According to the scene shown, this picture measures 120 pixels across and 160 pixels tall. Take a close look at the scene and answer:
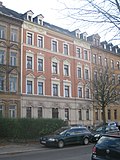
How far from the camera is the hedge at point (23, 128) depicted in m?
24.0

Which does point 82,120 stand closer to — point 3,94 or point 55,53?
point 55,53

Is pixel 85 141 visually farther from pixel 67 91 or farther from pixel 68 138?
pixel 67 91

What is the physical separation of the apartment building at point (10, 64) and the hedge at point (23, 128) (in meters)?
11.2

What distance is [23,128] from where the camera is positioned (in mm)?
24562

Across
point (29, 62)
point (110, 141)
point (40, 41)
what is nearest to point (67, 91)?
point (29, 62)

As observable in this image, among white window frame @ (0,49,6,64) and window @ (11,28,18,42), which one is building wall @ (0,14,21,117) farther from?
window @ (11,28,18,42)

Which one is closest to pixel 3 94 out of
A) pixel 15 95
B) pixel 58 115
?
pixel 15 95

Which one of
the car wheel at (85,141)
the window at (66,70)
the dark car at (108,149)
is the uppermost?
the window at (66,70)

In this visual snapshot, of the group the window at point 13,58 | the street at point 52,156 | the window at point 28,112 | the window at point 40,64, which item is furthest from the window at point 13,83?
the street at point 52,156

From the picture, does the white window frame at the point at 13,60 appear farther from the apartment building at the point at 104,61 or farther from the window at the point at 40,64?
the apartment building at the point at 104,61

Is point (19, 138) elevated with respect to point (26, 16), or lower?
lower

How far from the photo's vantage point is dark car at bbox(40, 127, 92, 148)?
66.7 ft

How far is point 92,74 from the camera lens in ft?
166

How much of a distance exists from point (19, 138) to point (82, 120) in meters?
23.5
